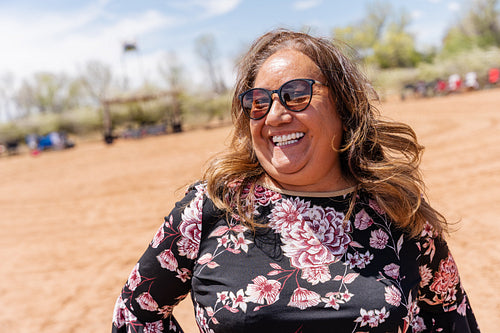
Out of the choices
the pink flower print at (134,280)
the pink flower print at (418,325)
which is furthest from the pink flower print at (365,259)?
the pink flower print at (134,280)

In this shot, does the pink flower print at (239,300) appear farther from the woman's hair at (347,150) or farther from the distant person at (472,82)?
the distant person at (472,82)

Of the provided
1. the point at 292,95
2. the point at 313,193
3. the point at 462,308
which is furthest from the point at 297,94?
the point at 462,308

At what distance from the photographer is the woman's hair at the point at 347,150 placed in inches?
63.3

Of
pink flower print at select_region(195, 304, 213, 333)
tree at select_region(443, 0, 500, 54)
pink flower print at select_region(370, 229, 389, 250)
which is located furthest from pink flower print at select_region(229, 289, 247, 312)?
tree at select_region(443, 0, 500, 54)

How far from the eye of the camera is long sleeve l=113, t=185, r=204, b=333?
1.53m

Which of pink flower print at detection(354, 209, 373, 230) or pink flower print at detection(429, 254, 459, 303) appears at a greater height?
pink flower print at detection(354, 209, 373, 230)

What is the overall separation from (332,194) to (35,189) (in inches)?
486

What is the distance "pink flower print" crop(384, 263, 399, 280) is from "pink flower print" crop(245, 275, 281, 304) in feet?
1.39

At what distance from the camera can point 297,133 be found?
5.13 feet

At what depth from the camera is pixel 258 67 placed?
1720 millimetres

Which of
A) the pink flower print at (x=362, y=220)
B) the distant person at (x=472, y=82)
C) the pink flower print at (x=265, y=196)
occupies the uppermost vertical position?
the pink flower print at (x=265, y=196)

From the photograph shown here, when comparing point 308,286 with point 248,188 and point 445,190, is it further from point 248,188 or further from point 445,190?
point 445,190

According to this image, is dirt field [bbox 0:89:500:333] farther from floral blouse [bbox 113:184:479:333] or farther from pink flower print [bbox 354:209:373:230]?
pink flower print [bbox 354:209:373:230]

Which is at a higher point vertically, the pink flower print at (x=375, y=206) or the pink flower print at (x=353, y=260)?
the pink flower print at (x=375, y=206)
